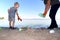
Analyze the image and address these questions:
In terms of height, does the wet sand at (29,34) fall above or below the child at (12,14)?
below

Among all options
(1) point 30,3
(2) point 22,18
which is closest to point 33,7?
(1) point 30,3

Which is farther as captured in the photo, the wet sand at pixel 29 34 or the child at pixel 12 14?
the child at pixel 12 14

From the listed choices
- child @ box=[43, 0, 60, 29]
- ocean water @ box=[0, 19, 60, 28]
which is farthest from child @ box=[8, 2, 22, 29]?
child @ box=[43, 0, 60, 29]

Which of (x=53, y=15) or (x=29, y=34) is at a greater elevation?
(x=53, y=15)

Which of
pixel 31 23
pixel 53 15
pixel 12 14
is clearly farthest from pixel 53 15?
pixel 12 14

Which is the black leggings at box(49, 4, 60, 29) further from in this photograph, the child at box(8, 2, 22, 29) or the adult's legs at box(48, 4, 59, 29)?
the child at box(8, 2, 22, 29)

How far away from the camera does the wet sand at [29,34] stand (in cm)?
158

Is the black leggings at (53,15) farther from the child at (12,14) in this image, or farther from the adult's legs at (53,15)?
the child at (12,14)

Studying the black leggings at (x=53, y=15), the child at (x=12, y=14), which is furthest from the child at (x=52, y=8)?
the child at (x=12, y=14)

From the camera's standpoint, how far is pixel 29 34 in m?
1.63

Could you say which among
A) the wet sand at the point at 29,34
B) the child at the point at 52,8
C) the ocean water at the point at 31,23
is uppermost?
the child at the point at 52,8

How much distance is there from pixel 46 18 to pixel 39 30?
0.15 m

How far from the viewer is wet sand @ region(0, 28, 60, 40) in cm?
158

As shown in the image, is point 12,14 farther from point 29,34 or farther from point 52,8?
point 52,8
